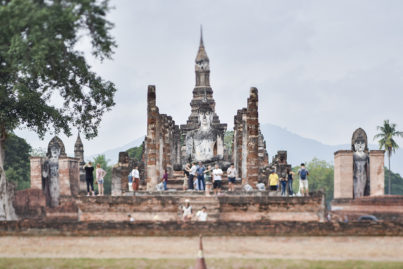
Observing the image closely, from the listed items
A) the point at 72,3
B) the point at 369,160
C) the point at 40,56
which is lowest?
the point at 369,160

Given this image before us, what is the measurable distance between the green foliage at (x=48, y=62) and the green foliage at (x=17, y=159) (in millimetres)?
26130

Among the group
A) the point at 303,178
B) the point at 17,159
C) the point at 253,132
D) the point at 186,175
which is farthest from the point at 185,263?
the point at 17,159

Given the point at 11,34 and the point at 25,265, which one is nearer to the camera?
the point at 25,265

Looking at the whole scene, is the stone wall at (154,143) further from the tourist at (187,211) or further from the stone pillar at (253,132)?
the tourist at (187,211)

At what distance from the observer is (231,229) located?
629 inches

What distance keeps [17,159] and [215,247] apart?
38.5 m

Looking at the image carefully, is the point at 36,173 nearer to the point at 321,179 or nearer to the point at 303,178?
the point at 303,178

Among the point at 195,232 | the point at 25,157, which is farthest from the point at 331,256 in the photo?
the point at 25,157

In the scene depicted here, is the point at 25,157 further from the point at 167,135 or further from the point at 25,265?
the point at 25,265

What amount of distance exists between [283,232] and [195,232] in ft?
7.40

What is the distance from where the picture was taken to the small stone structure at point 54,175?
3062 cm

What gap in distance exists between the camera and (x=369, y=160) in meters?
28.8

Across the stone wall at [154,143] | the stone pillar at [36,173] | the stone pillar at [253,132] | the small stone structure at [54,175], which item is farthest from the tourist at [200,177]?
the stone pillar at [36,173]

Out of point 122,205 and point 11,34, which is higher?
point 11,34
